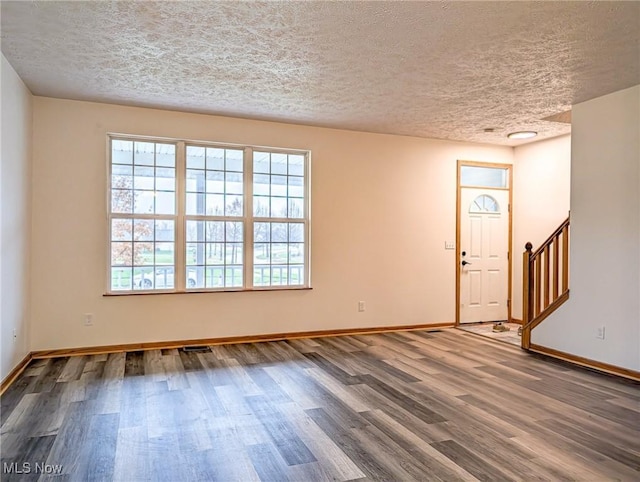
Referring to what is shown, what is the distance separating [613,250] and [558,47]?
6.58ft

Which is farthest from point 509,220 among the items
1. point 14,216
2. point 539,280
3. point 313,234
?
point 14,216

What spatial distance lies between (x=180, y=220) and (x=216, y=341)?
1416 mm

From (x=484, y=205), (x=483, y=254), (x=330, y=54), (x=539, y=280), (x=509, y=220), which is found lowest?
(x=539, y=280)

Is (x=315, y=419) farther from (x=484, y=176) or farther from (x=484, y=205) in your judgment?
(x=484, y=176)

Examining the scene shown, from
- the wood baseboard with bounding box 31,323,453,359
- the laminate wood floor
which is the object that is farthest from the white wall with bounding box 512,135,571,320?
the laminate wood floor

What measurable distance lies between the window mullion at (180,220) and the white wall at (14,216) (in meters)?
1.38

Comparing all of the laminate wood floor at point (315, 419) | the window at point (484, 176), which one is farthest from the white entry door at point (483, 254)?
the laminate wood floor at point (315, 419)

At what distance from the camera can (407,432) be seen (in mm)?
2709

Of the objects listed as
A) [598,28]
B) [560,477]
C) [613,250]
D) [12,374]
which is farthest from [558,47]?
[12,374]

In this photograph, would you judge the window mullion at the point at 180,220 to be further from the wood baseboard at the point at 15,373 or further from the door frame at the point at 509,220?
the door frame at the point at 509,220

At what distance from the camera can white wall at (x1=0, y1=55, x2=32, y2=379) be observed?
11.3ft

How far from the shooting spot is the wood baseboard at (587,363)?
152 inches

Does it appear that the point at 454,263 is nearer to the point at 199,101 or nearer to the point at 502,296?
the point at 502,296

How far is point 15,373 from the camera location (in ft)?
12.3
